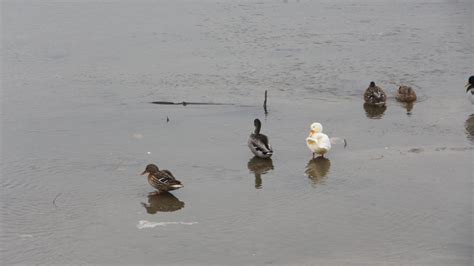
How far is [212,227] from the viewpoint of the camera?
10.4 meters

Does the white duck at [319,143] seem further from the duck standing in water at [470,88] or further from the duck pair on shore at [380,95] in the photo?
the duck standing in water at [470,88]

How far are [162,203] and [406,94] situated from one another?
6985 millimetres

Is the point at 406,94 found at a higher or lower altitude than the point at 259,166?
higher

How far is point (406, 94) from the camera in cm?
1667

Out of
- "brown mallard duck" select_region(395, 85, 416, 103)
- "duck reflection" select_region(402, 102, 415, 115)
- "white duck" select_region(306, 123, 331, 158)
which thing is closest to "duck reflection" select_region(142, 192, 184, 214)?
"white duck" select_region(306, 123, 331, 158)

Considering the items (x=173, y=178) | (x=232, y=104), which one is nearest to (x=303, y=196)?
(x=173, y=178)

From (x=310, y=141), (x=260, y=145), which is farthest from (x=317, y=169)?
(x=260, y=145)

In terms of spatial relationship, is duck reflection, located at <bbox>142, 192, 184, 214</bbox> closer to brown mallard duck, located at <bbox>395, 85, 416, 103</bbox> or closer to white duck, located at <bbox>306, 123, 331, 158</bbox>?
white duck, located at <bbox>306, 123, 331, 158</bbox>

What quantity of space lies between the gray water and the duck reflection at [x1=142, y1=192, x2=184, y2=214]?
41 millimetres

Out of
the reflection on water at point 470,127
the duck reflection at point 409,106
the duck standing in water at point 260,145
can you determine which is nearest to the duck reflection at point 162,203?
the duck standing in water at point 260,145

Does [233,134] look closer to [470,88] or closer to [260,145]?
[260,145]

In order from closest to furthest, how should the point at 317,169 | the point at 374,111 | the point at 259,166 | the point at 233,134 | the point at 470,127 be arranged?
the point at 317,169 → the point at 259,166 → the point at 233,134 → the point at 470,127 → the point at 374,111

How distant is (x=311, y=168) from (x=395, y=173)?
50.7 inches

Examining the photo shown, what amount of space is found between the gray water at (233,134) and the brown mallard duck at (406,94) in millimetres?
175
